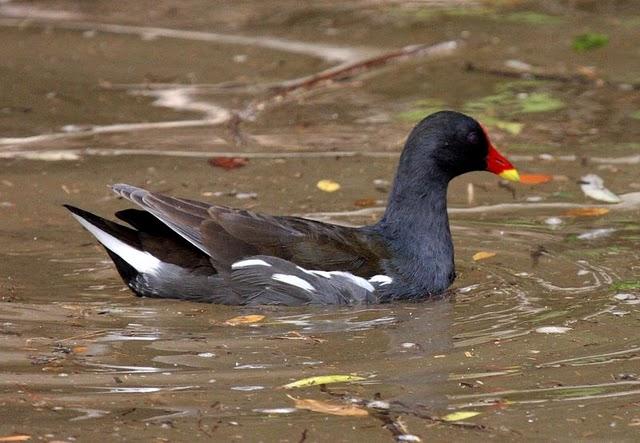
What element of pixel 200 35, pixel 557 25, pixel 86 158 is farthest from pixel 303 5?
pixel 86 158

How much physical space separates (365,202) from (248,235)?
1.57m

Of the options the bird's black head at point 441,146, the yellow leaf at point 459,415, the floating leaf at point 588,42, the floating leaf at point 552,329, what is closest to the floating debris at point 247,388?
the yellow leaf at point 459,415

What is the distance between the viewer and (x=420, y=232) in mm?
6297

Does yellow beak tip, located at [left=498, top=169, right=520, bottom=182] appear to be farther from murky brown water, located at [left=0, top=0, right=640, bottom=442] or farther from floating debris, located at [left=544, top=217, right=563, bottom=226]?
floating debris, located at [left=544, top=217, right=563, bottom=226]

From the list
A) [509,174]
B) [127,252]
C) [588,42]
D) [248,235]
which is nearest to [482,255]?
[509,174]

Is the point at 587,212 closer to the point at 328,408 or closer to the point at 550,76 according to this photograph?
the point at 550,76

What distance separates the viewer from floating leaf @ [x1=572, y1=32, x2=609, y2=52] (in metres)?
10.3

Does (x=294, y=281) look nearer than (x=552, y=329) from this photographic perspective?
No

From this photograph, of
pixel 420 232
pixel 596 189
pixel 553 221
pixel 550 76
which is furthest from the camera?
pixel 550 76

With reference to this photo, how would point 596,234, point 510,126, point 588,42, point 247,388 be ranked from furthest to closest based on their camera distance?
1. point 588,42
2. point 510,126
3. point 596,234
4. point 247,388

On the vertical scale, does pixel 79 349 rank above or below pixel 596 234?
above

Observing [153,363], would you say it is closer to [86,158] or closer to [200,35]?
[86,158]

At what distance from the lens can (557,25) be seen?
1095cm

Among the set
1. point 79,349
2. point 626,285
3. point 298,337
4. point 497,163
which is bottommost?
point 626,285
